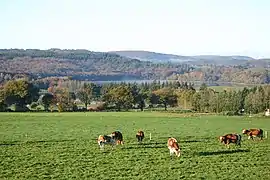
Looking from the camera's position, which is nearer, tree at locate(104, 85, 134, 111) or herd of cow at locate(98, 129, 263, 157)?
herd of cow at locate(98, 129, 263, 157)

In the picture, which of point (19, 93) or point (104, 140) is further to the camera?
point (19, 93)

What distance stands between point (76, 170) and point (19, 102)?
307 ft

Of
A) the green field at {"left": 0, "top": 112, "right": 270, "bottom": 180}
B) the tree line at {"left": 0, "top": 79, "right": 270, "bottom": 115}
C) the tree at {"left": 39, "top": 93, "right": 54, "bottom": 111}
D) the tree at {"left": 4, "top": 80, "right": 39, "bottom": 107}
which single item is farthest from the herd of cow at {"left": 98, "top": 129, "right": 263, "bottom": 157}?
the tree at {"left": 4, "top": 80, "right": 39, "bottom": 107}

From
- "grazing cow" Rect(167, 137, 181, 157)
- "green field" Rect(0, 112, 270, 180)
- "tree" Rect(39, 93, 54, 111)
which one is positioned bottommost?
"tree" Rect(39, 93, 54, 111)

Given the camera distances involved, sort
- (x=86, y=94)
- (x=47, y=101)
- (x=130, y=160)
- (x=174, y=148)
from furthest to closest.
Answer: (x=86, y=94) → (x=47, y=101) → (x=174, y=148) → (x=130, y=160)

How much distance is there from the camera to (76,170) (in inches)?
881

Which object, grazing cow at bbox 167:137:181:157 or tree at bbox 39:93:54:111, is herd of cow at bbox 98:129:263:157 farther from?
tree at bbox 39:93:54:111

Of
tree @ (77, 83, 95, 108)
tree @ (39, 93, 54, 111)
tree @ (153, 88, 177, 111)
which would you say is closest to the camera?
tree @ (39, 93, 54, 111)

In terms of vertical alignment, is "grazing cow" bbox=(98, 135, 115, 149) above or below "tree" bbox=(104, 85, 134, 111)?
above

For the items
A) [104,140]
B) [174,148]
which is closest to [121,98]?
[104,140]

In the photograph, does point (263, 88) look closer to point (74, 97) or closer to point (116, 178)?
point (74, 97)

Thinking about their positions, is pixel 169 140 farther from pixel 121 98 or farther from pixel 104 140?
pixel 121 98

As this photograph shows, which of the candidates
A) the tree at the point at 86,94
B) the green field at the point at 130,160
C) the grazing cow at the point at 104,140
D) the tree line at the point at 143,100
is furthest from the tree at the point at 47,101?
the grazing cow at the point at 104,140

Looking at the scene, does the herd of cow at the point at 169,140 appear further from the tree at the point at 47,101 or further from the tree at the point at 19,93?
the tree at the point at 19,93
